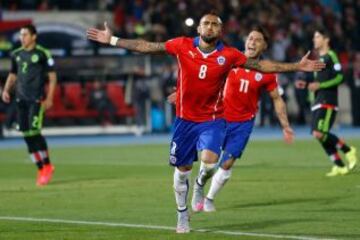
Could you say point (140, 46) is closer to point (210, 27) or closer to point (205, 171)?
point (210, 27)

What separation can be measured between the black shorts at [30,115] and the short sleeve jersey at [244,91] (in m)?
4.44

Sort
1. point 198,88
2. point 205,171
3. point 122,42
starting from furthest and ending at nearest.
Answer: point 205,171 < point 198,88 < point 122,42

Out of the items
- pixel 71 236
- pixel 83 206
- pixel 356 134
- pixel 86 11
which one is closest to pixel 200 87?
pixel 71 236

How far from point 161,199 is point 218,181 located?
4.63 ft

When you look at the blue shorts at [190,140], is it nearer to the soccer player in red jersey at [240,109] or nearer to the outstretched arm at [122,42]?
the outstretched arm at [122,42]

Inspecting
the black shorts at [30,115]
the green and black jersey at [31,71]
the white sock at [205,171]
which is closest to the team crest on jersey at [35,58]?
the green and black jersey at [31,71]

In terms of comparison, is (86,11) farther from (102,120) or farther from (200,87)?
(200,87)

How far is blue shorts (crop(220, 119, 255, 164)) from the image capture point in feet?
53.1

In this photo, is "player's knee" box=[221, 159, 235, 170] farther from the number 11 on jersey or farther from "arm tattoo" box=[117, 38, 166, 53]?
"arm tattoo" box=[117, 38, 166, 53]

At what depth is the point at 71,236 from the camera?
12.9 m

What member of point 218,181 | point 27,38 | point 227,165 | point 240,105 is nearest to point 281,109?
point 240,105

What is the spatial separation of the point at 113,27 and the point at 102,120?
4606 mm

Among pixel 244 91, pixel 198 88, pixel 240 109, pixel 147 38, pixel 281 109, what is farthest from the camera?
pixel 147 38

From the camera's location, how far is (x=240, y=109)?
16609 mm
